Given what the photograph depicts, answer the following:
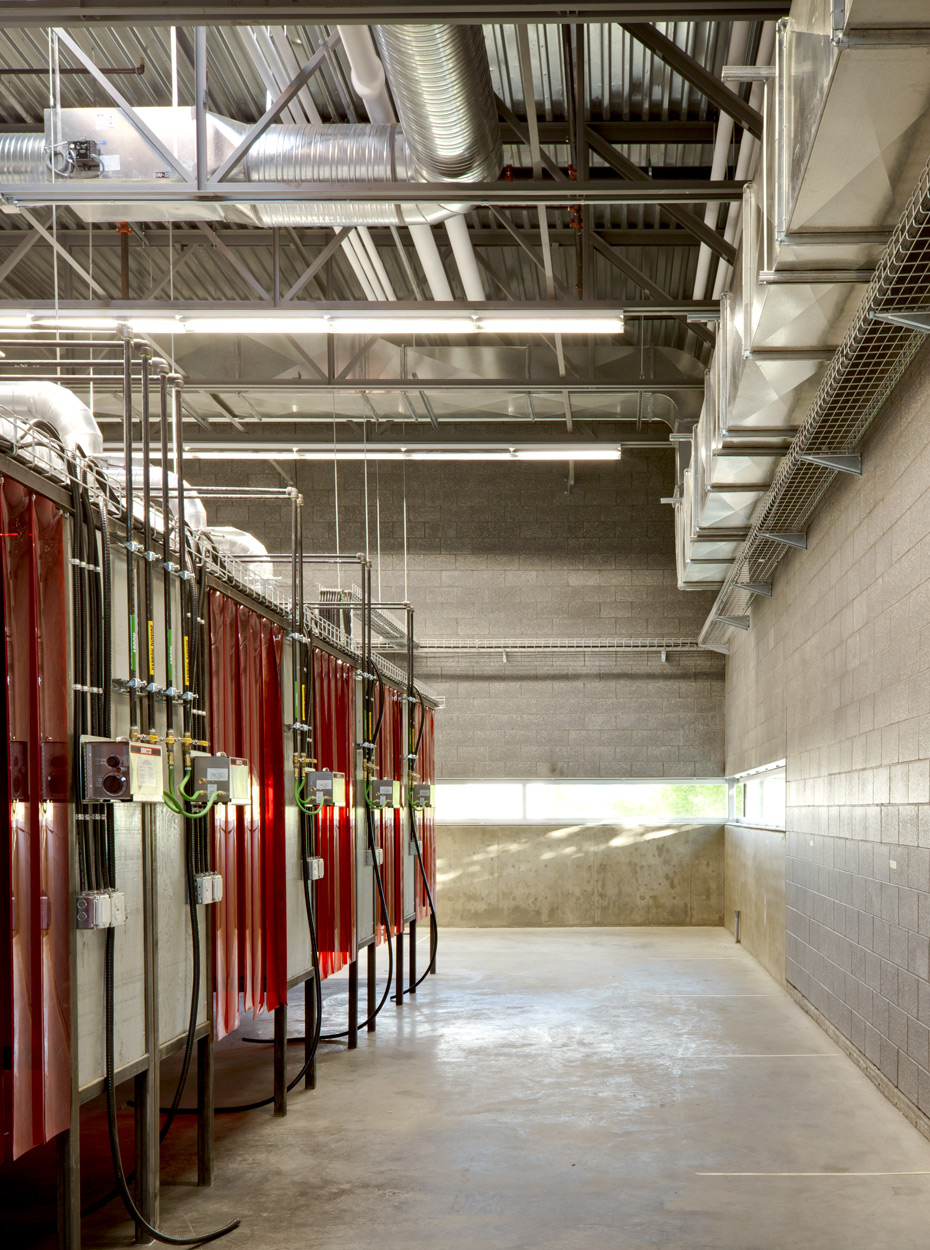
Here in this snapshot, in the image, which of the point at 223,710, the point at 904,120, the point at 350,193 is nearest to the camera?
the point at 904,120

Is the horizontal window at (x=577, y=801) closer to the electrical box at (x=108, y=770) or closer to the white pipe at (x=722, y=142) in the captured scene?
the white pipe at (x=722, y=142)

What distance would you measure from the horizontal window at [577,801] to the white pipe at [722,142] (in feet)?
27.9

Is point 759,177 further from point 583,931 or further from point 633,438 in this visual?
point 583,931

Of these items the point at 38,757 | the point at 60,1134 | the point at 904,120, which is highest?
the point at 904,120

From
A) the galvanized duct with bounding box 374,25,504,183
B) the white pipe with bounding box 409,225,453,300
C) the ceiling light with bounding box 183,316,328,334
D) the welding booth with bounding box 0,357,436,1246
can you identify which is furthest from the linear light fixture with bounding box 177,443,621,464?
the welding booth with bounding box 0,357,436,1246

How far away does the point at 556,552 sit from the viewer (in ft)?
59.2

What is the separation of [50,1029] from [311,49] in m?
7.17

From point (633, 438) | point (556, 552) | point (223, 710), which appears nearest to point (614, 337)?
point (633, 438)

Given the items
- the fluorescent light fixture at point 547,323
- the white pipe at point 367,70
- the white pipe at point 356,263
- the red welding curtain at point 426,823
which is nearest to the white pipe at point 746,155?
the fluorescent light fixture at point 547,323

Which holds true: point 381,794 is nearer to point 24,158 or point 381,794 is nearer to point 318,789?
point 318,789

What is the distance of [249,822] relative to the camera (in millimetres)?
6633

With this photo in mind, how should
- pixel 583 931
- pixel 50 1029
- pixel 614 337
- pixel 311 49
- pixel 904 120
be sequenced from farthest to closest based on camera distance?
pixel 583 931, pixel 614 337, pixel 311 49, pixel 904 120, pixel 50 1029

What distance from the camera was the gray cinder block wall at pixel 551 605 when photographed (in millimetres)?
17984

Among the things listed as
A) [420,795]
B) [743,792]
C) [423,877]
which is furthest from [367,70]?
[743,792]
